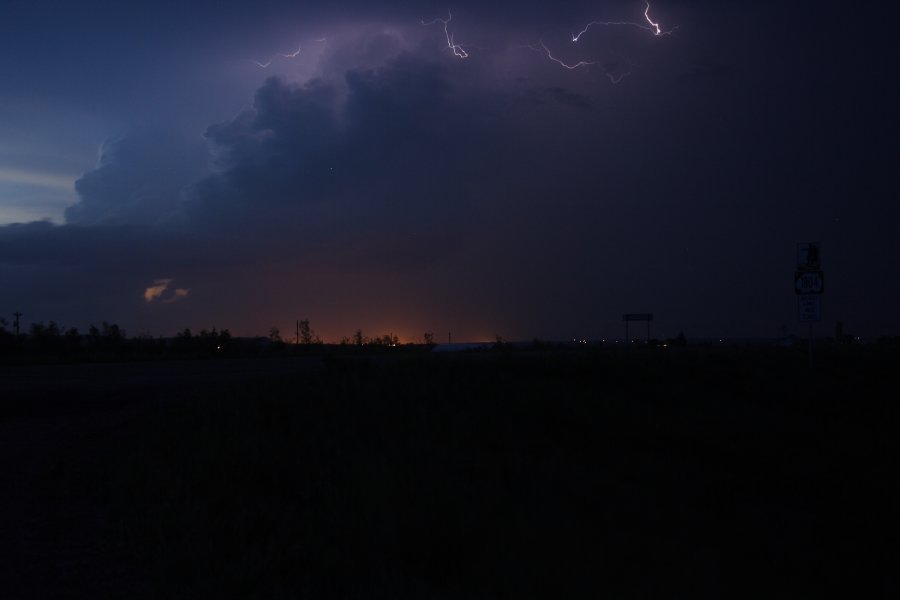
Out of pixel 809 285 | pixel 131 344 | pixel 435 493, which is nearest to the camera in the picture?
pixel 435 493

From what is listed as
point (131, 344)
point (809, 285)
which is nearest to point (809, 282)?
point (809, 285)

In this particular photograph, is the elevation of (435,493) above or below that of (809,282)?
below

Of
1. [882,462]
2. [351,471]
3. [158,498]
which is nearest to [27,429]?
[158,498]

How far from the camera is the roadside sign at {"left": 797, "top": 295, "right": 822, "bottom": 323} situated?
91.0ft

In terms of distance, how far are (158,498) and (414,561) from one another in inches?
154

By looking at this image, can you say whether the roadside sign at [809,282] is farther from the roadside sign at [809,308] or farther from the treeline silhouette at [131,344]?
the treeline silhouette at [131,344]

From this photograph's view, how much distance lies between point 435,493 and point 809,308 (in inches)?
819

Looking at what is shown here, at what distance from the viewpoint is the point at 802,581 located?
29.8 feet

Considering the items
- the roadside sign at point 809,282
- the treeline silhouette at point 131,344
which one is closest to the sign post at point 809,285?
the roadside sign at point 809,282

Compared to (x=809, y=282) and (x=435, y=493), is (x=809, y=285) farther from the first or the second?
A: (x=435, y=493)

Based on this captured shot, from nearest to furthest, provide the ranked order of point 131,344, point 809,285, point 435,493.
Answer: point 435,493
point 809,285
point 131,344

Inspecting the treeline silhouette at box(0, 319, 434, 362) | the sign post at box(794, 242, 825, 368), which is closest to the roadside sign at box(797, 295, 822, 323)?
the sign post at box(794, 242, 825, 368)

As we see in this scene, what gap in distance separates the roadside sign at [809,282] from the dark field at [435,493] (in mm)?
6641

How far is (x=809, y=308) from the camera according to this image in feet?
91.7
